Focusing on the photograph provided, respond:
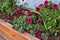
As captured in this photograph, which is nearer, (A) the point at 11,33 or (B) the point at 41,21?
(B) the point at 41,21

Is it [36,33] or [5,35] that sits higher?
[36,33]

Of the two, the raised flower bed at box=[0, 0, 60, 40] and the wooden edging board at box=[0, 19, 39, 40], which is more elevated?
the raised flower bed at box=[0, 0, 60, 40]

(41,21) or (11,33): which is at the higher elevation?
(41,21)

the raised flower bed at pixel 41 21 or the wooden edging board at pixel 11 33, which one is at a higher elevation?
the raised flower bed at pixel 41 21

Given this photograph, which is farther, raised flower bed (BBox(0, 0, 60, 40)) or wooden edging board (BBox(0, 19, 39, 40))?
wooden edging board (BBox(0, 19, 39, 40))

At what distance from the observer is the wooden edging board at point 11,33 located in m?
2.95

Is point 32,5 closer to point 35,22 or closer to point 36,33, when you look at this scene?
point 35,22

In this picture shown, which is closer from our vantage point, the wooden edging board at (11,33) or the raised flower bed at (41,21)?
the raised flower bed at (41,21)

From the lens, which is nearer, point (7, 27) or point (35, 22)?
point (35, 22)

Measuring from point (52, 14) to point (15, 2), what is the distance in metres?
1.31

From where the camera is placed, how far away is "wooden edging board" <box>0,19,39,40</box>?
295 cm

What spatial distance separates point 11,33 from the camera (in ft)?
10.9

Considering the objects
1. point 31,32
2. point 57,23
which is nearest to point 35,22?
point 31,32

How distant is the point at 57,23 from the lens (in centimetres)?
282
